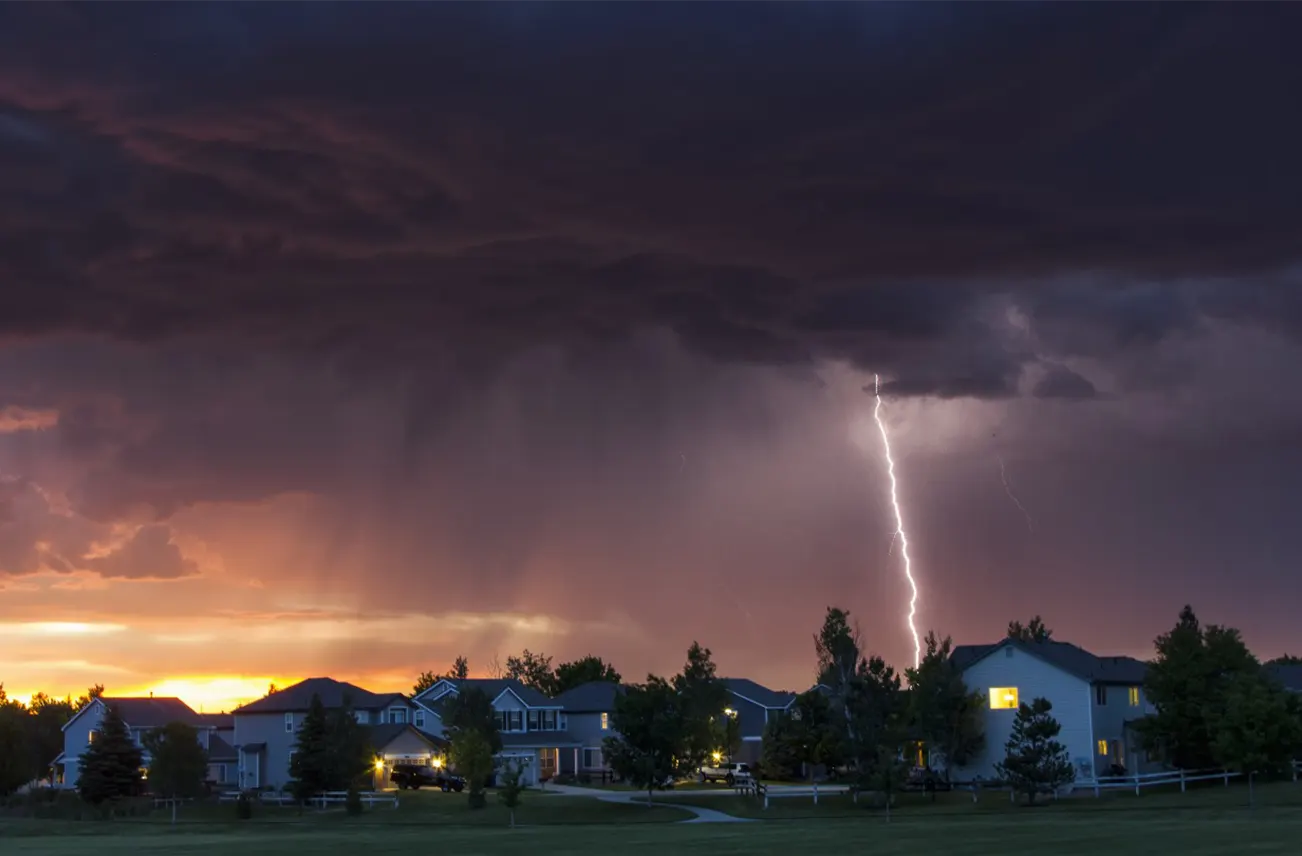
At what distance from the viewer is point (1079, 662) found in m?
102

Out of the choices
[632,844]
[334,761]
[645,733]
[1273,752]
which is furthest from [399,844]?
[1273,752]

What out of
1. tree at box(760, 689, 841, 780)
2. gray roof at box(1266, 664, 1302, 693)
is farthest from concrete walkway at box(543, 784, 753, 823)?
gray roof at box(1266, 664, 1302, 693)

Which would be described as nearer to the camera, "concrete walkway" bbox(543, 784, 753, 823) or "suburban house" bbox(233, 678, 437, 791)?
"concrete walkway" bbox(543, 784, 753, 823)

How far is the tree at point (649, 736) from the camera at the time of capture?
93000mm

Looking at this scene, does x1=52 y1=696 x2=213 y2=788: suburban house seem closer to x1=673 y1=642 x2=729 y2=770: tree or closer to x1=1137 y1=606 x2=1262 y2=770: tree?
x1=673 y1=642 x2=729 y2=770: tree

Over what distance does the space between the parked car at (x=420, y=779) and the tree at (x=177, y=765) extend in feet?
50.2

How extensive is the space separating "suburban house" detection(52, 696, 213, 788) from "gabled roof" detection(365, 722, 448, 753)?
2308 centimetres

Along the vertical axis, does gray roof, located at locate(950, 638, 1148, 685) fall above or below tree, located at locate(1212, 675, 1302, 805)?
above

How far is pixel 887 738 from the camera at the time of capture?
86.9m

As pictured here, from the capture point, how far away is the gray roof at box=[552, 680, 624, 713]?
14062cm

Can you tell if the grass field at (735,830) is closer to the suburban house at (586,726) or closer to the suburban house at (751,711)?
the suburban house at (586,726)

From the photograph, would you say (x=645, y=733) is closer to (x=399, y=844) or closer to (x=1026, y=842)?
(x=399, y=844)

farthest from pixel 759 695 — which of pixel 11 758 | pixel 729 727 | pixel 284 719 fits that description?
pixel 11 758

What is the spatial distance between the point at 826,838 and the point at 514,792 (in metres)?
28.0
